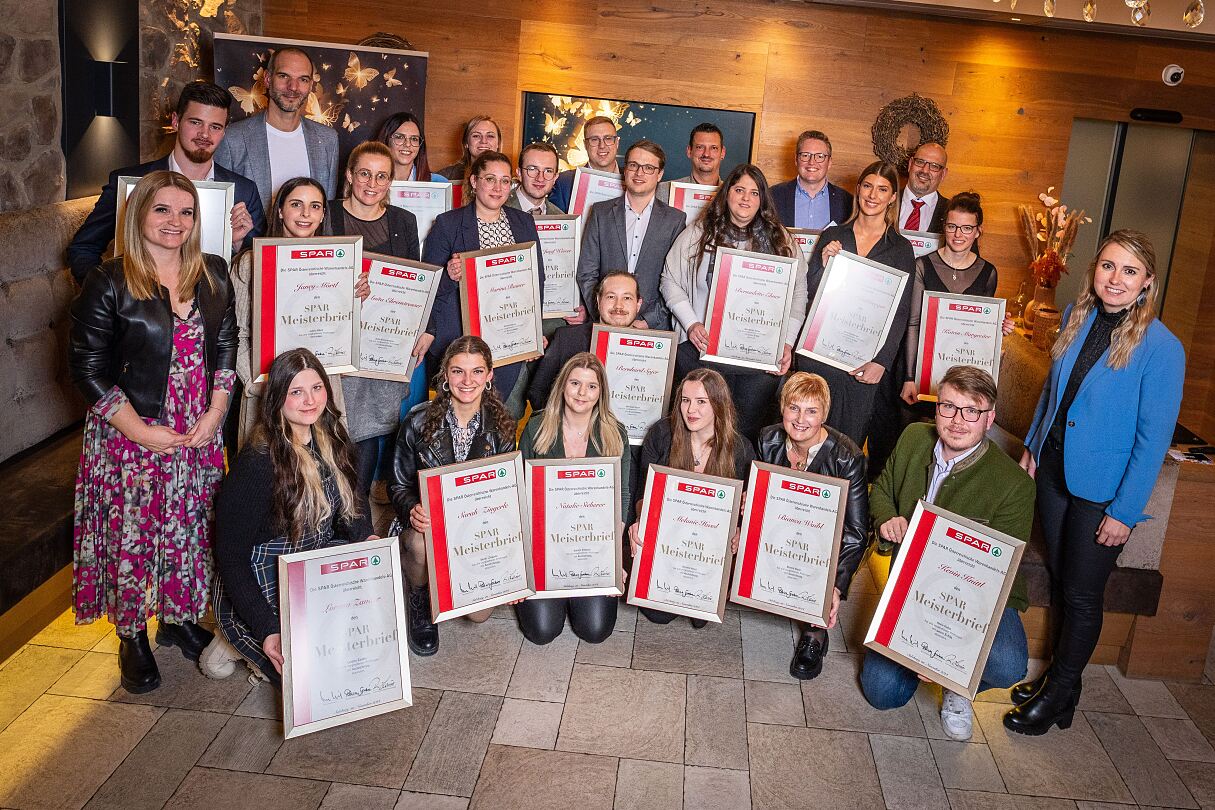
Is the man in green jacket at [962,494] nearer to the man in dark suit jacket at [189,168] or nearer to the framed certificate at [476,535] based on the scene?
the framed certificate at [476,535]

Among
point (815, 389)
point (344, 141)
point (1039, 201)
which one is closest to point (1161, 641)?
point (815, 389)

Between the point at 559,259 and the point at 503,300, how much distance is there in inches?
17.6

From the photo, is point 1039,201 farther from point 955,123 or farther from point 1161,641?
point 1161,641

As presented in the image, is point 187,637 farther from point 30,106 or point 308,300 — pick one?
point 30,106

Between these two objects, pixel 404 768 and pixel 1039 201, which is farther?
pixel 1039 201

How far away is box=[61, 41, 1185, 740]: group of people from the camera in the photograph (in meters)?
3.21

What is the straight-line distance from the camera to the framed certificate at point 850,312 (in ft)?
14.1

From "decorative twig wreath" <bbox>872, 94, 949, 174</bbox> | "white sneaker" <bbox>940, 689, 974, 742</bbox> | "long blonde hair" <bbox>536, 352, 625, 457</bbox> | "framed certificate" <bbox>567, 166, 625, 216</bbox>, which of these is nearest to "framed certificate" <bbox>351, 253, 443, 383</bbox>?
"long blonde hair" <bbox>536, 352, 625, 457</bbox>

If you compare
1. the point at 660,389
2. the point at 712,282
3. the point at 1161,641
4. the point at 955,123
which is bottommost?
the point at 1161,641

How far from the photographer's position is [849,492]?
3.62 m

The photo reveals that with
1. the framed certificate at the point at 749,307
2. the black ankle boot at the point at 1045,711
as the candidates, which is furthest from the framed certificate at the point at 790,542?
the framed certificate at the point at 749,307

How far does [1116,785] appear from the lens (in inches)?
128

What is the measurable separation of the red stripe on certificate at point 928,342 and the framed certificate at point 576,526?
155 cm

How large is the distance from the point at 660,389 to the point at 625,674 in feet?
3.69
